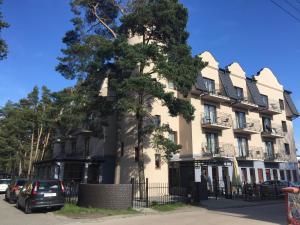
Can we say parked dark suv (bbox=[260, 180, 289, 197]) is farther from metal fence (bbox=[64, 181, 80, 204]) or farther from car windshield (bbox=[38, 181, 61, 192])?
car windshield (bbox=[38, 181, 61, 192])

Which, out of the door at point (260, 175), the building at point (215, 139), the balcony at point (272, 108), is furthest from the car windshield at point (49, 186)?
the balcony at point (272, 108)

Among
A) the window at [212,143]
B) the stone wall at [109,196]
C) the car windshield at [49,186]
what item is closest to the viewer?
the car windshield at [49,186]

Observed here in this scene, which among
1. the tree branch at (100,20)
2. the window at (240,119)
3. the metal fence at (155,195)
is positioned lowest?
the metal fence at (155,195)

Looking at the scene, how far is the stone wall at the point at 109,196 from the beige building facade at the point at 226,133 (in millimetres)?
9354

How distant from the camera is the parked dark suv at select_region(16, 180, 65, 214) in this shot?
15461mm

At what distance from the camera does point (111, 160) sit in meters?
30.2

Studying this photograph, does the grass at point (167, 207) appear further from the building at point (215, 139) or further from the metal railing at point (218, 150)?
the metal railing at point (218, 150)

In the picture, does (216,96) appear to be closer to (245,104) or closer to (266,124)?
(245,104)

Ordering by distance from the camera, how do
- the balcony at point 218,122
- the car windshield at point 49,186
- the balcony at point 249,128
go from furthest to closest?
Answer: 1. the balcony at point 249,128
2. the balcony at point 218,122
3. the car windshield at point 49,186

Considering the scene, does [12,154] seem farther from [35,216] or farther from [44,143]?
[35,216]

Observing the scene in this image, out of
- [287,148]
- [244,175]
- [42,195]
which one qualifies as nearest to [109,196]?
[42,195]

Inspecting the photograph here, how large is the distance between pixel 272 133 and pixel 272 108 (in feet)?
10.7

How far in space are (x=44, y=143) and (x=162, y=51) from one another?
90.0 ft

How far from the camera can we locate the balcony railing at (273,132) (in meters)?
36.3
